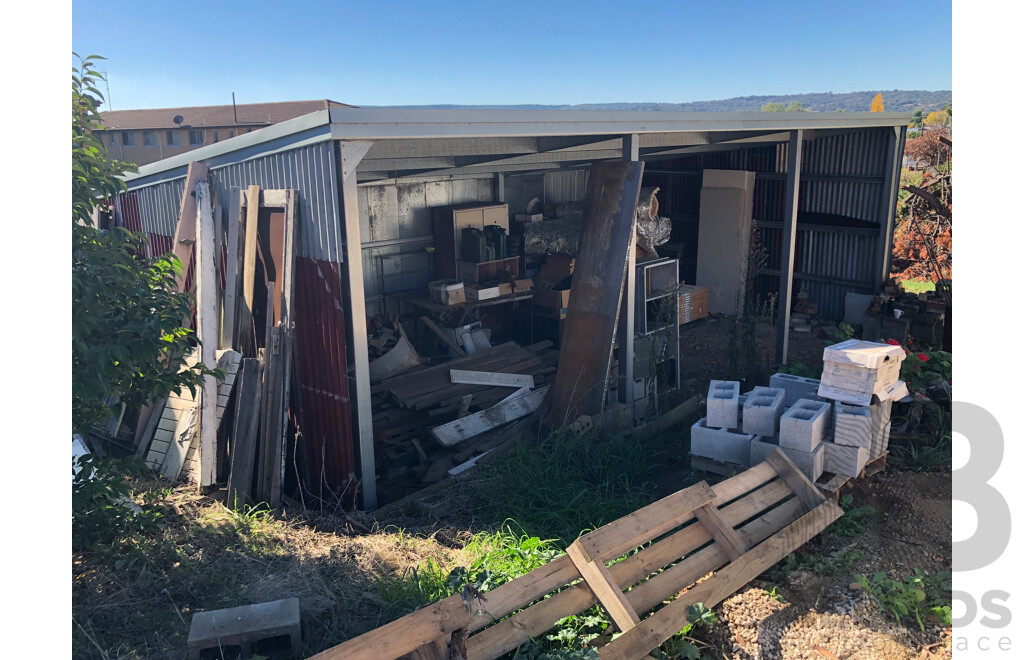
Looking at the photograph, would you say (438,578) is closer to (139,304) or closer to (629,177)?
(139,304)

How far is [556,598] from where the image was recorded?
4.41 metres

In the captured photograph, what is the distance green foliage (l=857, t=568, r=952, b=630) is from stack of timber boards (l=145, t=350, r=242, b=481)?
5829mm

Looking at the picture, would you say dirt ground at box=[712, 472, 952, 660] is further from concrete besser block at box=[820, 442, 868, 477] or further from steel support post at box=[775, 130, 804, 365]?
steel support post at box=[775, 130, 804, 365]

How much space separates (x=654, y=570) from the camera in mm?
4930

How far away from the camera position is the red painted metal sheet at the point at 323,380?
639 cm

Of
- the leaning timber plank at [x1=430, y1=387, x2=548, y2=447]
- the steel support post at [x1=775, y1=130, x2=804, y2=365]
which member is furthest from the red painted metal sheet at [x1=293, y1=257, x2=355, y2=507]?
the steel support post at [x1=775, y1=130, x2=804, y2=365]

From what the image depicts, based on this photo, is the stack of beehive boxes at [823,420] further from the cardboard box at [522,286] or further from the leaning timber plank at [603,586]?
the cardboard box at [522,286]

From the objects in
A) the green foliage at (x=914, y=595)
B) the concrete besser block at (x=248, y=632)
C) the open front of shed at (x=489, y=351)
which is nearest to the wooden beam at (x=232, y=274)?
the open front of shed at (x=489, y=351)

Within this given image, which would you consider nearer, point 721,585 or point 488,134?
point 721,585

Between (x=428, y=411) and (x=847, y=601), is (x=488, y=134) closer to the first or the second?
(x=428, y=411)

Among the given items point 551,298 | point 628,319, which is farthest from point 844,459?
point 551,298

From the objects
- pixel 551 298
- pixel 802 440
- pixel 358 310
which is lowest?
pixel 802 440

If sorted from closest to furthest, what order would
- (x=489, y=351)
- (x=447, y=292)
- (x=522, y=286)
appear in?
1. (x=489, y=351)
2. (x=447, y=292)
3. (x=522, y=286)

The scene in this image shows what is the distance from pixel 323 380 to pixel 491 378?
2.96 meters
